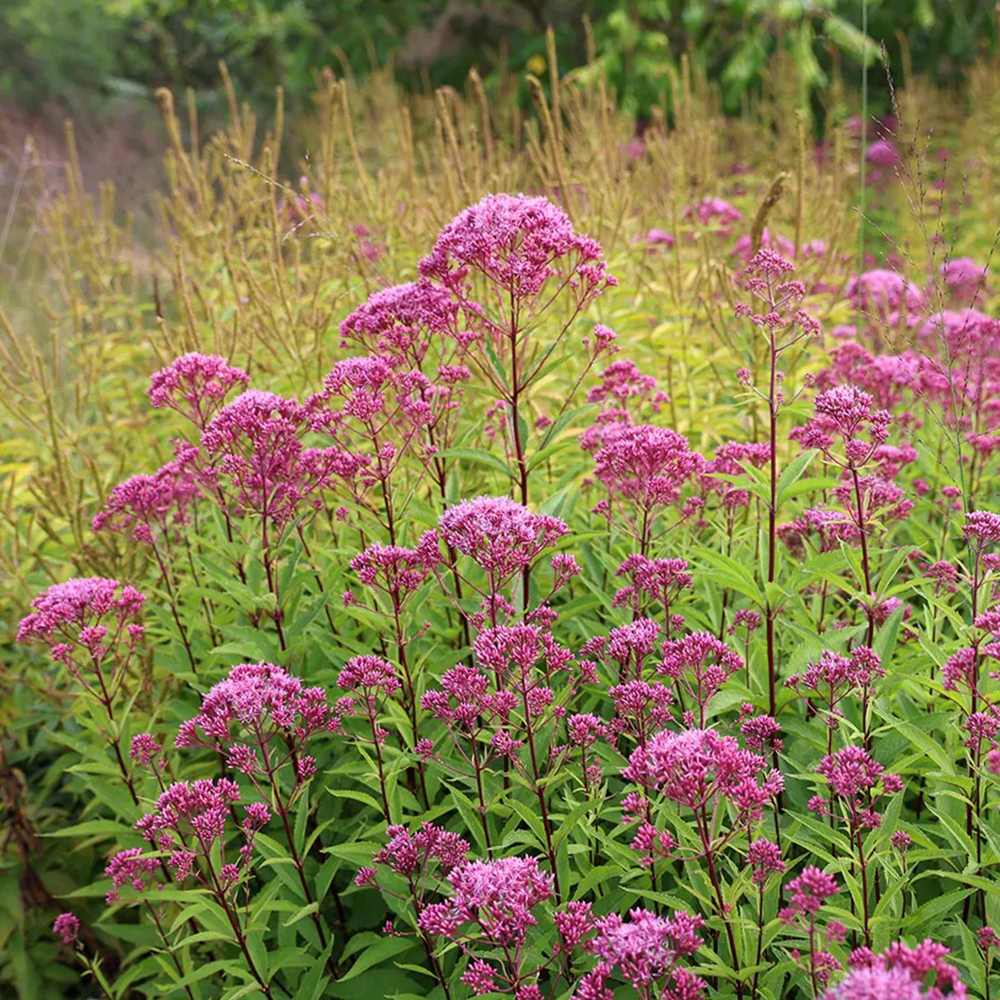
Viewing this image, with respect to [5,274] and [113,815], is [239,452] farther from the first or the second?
[5,274]

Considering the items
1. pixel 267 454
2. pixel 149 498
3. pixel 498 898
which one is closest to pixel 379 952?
pixel 498 898

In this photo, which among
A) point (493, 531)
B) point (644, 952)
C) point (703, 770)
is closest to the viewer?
point (644, 952)

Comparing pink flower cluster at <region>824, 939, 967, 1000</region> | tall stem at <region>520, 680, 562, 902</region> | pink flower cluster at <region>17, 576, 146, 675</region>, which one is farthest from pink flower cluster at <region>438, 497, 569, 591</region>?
pink flower cluster at <region>824, 939, 967, 1000</region>

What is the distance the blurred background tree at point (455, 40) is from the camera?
1160 cm

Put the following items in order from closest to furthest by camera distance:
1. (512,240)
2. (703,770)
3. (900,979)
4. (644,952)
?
(900,979) < (644,952) < (703,770) < (512,240)

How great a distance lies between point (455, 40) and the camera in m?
14.1

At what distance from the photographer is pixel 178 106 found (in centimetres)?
1745

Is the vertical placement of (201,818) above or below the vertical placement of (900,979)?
below

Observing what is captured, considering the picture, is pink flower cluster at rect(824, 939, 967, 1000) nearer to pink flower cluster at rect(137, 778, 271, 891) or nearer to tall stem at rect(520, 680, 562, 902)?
tall stem at rect(520, 680, 562, 902)

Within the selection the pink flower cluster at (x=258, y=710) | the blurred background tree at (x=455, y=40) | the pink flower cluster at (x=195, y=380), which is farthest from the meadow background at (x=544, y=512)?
the blurred background tree at (x=455, y=40)

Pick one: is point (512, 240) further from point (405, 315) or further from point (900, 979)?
point (900, 979)

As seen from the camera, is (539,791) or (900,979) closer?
(900,979)

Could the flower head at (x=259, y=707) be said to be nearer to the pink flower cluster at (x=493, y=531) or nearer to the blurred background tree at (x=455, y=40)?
the pink flower cluster at (x=493, y=531)

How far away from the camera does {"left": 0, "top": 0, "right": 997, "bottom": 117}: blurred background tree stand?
11.6 m
